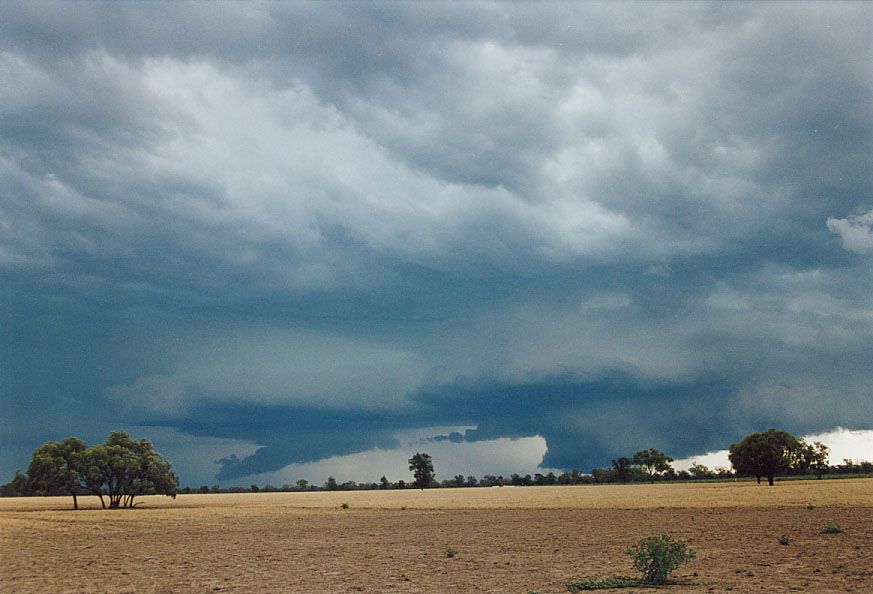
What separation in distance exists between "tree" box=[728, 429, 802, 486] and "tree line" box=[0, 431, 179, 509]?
377 ft

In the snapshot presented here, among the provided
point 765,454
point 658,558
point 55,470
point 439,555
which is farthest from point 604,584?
point 765,454

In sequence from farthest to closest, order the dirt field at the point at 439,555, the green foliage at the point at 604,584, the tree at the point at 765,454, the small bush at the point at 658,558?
1. the tree at the point at 765,454
2. the dirt field at the point at 439,555
3. the small bush at the point at 658,558
4. the green foliage at the point at 604,584

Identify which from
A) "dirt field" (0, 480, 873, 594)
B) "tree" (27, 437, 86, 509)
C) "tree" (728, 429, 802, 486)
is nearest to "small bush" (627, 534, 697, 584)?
"dirt field" (0, 480, 873, 594)

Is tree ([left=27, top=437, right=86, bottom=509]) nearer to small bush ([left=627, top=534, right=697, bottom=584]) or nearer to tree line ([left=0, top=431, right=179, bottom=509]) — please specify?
tree line ([left=0, top=431, right=179, bottom=509])

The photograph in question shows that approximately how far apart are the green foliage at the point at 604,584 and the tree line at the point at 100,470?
9347 centimetres

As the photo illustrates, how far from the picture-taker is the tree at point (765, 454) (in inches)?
5600

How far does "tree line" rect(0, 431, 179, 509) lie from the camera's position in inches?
3733

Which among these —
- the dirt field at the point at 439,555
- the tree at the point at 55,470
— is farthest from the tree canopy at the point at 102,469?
the dirt field at the point at 439,555

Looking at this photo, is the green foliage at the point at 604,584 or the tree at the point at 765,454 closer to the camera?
the green foliage at the point at 604,584

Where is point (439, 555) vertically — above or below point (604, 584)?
below

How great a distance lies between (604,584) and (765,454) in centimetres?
13871

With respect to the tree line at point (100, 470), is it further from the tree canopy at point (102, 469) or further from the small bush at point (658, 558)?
the small bush at point (658, 558)

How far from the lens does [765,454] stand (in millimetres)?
142000

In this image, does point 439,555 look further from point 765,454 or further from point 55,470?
point 765,454
